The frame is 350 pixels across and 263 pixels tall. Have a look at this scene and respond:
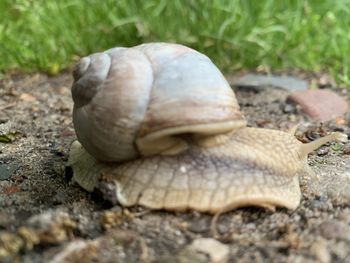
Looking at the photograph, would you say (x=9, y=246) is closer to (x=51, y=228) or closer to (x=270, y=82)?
(x=51, y=228)

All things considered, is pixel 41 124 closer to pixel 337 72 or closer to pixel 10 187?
pixel 10 187

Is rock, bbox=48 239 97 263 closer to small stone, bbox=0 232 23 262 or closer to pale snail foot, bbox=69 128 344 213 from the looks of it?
small stone, bbox=0 232 23 262

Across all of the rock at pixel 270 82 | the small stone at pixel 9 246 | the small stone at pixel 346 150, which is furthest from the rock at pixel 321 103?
the small stone at pixel 9 246

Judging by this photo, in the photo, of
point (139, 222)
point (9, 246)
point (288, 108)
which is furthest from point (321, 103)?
point (9, 246)

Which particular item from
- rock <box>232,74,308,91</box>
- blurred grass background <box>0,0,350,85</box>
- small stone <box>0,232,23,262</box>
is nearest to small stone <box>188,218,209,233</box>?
small stone <box>0,232,23,262</box>

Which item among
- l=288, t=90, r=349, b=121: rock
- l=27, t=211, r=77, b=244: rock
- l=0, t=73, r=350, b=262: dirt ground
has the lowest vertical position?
l=288, t=90, r=349, b=121: rock
